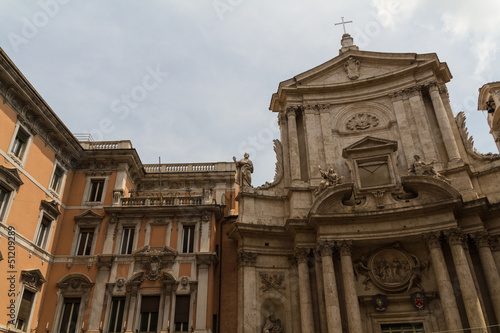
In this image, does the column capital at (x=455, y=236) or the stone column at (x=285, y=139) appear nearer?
the column capital at (x=455, y=236)

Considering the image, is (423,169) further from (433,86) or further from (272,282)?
(272,282)

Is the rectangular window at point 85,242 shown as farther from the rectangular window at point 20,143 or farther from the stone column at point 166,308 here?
the rectangular window at point 20,143

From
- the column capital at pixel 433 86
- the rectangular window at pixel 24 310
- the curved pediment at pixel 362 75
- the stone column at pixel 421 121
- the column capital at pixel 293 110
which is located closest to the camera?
the rectangular window at pixel 24 310

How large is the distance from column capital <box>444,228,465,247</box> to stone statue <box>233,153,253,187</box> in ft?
32.8

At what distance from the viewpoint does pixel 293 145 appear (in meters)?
Answer: 23.9

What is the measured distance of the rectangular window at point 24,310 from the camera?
1773 cm

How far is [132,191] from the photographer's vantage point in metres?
23.7

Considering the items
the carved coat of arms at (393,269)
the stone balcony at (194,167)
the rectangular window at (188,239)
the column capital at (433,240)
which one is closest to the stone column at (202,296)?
the rectangular window at (188,239)

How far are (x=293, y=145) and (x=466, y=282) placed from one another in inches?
437

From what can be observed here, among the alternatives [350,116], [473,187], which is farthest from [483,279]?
[350,116]

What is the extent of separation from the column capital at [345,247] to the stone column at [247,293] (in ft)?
13.7

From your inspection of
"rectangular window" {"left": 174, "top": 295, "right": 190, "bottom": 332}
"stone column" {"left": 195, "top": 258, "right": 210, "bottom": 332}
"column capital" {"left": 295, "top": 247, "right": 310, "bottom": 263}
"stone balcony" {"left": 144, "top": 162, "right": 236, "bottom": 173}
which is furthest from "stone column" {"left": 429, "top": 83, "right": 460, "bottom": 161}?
"rectangular window" {"left": 174, "top": 295, "right": 190, "bottom": 332}

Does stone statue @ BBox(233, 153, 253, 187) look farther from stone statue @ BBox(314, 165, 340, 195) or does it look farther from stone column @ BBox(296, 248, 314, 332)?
stone column @ BBox(296, 248, 314, 332)

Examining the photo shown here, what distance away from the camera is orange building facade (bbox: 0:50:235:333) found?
18.2 m
